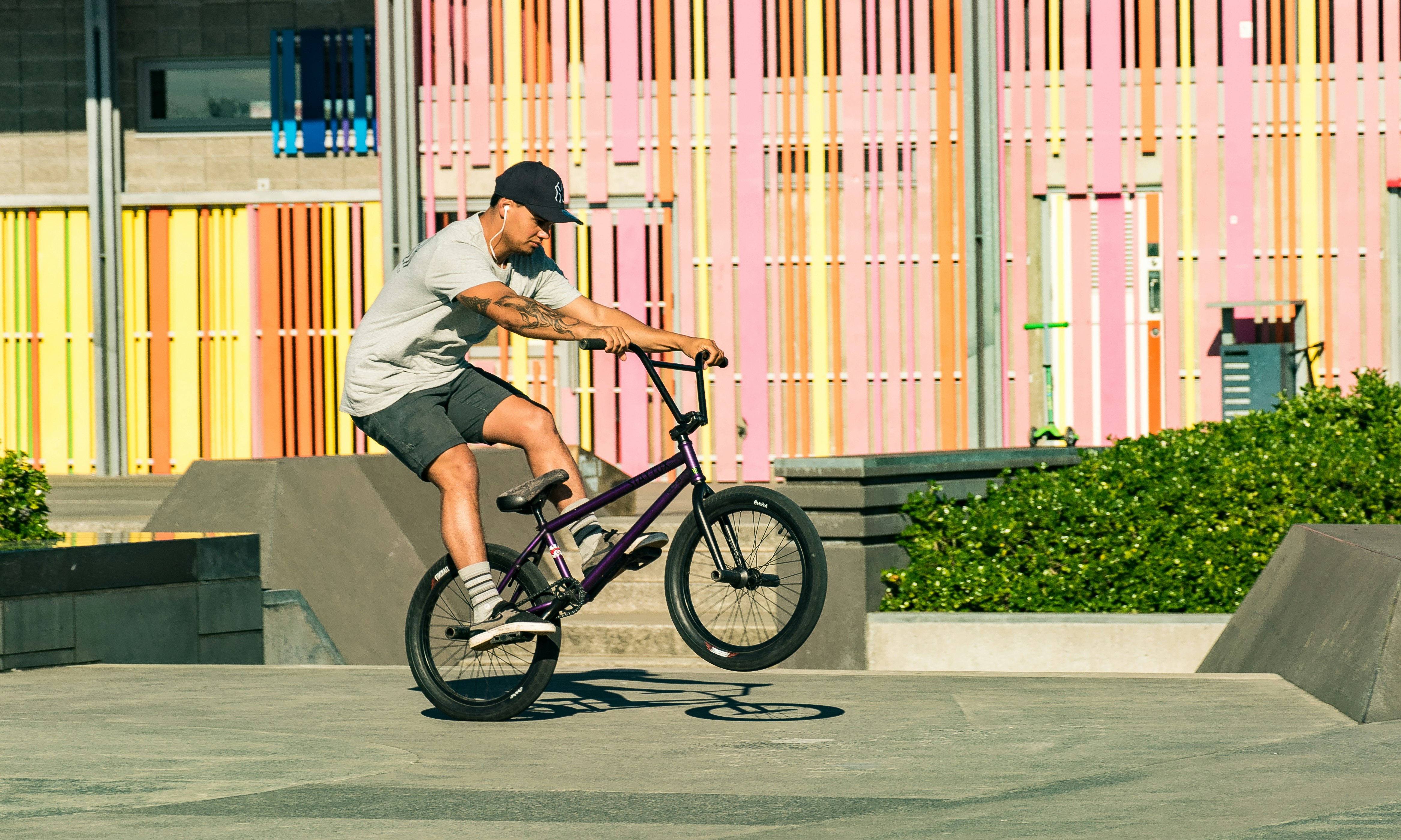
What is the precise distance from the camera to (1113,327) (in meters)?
14.3

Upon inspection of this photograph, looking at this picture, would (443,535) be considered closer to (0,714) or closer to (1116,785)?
(0,714)

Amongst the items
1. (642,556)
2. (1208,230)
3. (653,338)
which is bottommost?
(642,556)

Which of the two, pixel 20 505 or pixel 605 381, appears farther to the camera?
pixel 605 381

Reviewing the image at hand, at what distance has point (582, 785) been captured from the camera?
4.71 m

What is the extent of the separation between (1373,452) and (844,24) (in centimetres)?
718

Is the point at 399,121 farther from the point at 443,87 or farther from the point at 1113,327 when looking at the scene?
the point at 1113,327

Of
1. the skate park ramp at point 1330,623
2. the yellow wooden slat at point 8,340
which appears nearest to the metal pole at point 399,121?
the yellow wooden slat at point 8,340

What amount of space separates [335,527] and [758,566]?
440 centimetres

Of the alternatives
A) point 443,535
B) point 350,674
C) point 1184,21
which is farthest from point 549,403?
point 443,535

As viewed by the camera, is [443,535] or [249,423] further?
[249,423]

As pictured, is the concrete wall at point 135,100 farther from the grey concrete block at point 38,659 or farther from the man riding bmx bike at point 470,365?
the man riding bmx bike at point 470,365

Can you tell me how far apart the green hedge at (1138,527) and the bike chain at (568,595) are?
3.42 metres

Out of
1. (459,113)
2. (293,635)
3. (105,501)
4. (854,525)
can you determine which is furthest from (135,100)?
(854,525)

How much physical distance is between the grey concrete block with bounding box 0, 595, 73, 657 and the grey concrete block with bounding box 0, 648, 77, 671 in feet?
0.05
